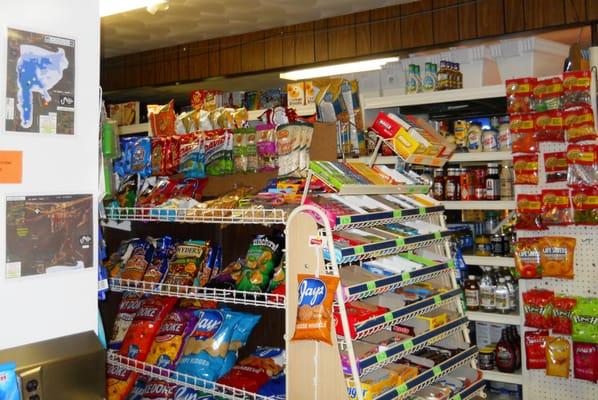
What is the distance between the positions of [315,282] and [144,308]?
124 centimetres

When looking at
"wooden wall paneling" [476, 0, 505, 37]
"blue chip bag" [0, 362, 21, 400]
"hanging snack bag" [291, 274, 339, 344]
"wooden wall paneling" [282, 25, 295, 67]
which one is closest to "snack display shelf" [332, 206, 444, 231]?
"hanging snack bag" [291, 274, 339, 344]

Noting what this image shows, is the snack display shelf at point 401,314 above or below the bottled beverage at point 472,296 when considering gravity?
above

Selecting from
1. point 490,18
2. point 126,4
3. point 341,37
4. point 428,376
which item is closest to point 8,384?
point 428,376

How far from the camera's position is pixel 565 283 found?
3752mm

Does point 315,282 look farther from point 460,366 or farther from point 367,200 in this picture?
point 460,366

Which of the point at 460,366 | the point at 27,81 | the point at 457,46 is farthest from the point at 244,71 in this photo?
the point at 27,81

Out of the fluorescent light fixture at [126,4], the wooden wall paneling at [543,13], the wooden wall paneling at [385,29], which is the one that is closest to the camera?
the fluorescent light fixture at [126,4]

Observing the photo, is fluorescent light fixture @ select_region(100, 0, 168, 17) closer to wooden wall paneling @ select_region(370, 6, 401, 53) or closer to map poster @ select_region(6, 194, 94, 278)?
wooden wall paneling @ select_region(370, 6, 401, 53)

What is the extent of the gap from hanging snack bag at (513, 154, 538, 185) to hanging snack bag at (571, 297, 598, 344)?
2.61ft

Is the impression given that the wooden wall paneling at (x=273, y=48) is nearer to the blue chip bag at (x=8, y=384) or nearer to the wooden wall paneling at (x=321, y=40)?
the wooden wall paneling at (x=321, y=40)

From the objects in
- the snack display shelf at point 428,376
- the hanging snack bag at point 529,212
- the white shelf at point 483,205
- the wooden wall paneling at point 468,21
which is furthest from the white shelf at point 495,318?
the wooden wall paneling at point 468,21

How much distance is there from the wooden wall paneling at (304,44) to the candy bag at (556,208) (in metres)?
2.52

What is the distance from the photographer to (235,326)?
2.74 m

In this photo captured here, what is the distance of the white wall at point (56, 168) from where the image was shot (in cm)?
159
